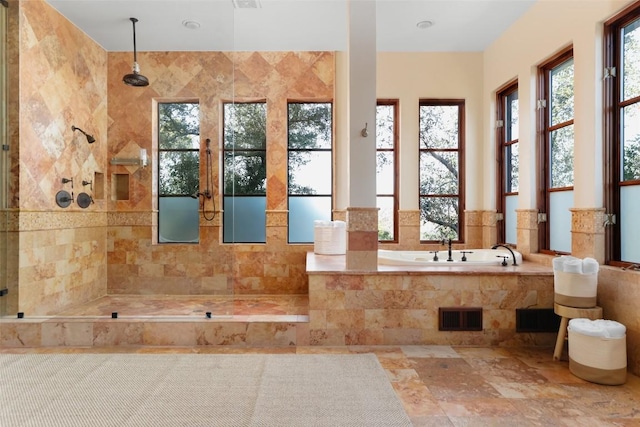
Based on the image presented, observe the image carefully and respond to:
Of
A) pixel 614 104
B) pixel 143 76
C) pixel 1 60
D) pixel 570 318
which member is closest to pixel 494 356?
pixel 570 318

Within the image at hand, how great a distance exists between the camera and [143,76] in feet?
13.5

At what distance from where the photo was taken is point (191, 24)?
3.96 m

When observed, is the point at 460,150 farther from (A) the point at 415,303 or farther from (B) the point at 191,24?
(B) the point at 191,24

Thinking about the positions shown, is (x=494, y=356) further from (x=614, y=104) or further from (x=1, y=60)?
(x=1, y=60)

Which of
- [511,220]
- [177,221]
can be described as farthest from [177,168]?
[511,220]

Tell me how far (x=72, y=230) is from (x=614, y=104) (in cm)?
494

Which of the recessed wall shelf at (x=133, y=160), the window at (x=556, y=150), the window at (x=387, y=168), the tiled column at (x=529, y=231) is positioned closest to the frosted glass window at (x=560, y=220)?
the window at (x=556, y=150)

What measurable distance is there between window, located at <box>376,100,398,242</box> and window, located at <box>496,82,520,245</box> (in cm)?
123

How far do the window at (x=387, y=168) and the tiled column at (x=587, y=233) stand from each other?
1999mm

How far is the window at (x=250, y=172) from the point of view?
4660 mm

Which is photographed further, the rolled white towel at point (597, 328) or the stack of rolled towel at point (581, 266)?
the stack of rolled towel at point (581, 266)

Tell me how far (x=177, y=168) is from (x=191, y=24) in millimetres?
1498

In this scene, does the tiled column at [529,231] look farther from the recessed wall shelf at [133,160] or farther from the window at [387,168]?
the recessed wall shelf at [133,160]

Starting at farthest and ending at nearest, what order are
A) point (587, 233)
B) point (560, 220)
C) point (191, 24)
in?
point (191, 24), point (560, 220), point (587, 233)
